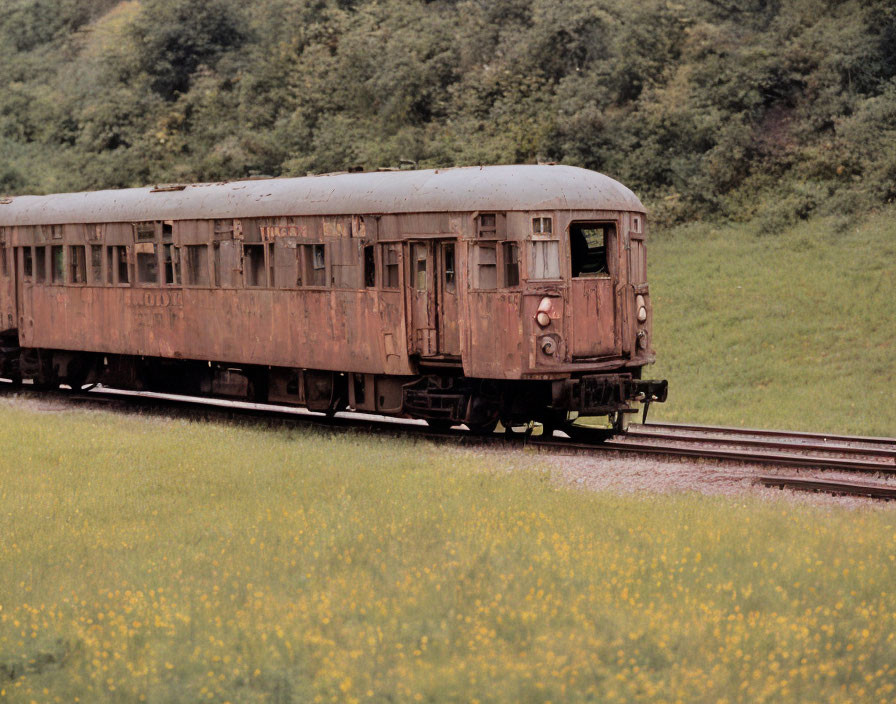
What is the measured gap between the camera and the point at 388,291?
1548 centimetres

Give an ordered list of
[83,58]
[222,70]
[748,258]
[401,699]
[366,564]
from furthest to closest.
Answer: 1. [83,58]
2. [222,70]
3. [748,258]
4. [366,564]
5. [401,699]

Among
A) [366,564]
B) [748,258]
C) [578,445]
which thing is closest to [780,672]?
[366,564]

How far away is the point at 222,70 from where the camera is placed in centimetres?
4206

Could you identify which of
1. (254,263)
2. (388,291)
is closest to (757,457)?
(388,291)

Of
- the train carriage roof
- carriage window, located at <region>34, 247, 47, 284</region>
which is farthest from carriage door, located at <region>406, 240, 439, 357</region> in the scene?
carriage window, located at <region>34, 247, 47, 284</region>

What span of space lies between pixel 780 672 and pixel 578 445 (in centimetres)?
769

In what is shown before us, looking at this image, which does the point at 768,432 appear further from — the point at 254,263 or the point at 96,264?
the point at 96,264

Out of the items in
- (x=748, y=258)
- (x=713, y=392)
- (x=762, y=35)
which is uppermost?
(x=762, y=35)

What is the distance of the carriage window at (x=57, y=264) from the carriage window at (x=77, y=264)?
1.18 ft

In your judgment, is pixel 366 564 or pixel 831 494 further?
pixel 831 494

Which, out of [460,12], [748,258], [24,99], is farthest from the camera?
[24,99]

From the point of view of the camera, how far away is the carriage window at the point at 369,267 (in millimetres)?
15734

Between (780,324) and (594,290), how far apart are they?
9.23 metres

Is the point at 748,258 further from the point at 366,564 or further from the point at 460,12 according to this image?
the point at 366,564
